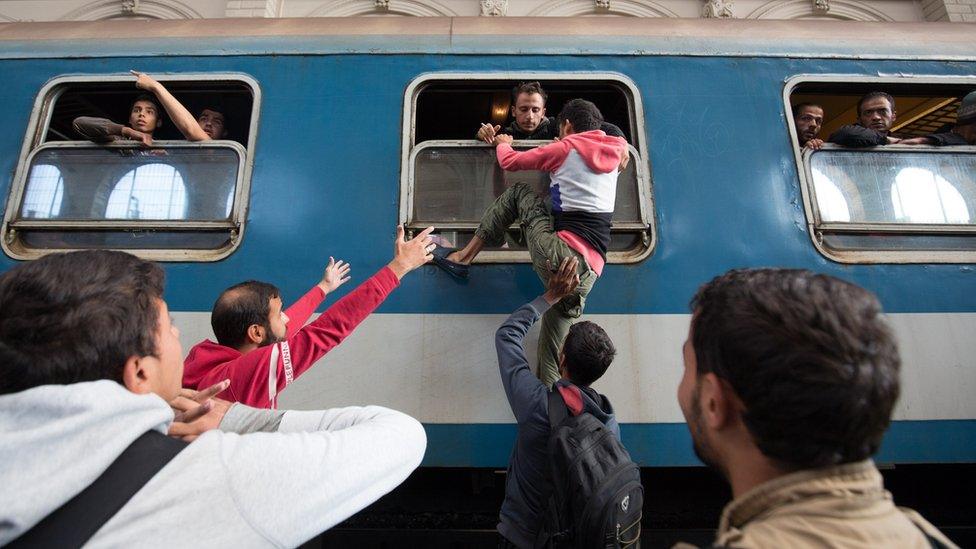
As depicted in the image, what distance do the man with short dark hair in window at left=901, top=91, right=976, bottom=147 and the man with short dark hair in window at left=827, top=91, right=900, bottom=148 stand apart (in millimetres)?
117

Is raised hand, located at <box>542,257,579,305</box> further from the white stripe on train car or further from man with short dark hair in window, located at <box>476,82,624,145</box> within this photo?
man with short dark hair in window, located at <box>476,82,624,145</box>

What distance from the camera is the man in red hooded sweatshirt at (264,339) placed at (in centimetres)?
156

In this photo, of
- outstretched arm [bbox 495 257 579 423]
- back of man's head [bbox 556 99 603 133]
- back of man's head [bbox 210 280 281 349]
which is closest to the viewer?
back of man's head [bbox 210 280 281 349]

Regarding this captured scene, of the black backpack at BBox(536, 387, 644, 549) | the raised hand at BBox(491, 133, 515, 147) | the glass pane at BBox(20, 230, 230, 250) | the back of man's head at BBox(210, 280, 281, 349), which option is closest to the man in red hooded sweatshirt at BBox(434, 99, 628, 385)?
the raised hand at BBox(491, 133, 515, 147)

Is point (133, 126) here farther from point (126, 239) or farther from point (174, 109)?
point (126, 239)

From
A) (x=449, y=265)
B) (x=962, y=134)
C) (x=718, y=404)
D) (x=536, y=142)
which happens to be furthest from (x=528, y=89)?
(x=962, y=134)

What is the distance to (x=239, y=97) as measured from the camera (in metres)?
3.13

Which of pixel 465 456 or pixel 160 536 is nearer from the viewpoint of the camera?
pixel 160 536

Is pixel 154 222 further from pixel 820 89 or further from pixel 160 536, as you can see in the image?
pixel 820 89

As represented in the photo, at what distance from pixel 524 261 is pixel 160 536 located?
1910mm

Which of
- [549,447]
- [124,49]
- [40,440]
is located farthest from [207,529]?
[124,49]

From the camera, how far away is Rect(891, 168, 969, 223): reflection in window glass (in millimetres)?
2621

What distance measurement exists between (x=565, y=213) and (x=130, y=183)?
2112 mm

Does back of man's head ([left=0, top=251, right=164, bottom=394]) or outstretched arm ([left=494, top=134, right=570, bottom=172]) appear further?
outstretched arm ([left=494, top=134, right=570, bottom=172])
